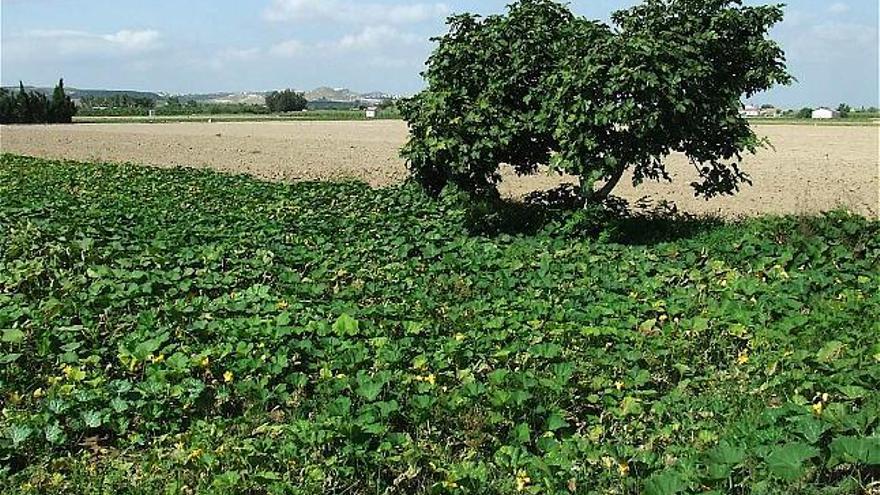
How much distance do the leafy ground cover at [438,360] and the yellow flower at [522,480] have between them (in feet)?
0.07

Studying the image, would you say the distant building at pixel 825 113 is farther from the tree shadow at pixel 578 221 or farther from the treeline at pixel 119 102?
the tree shadow at pixel 578 221

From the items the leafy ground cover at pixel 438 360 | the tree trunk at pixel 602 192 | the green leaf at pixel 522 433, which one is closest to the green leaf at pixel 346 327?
the leafy ground cover at pixel 438 360

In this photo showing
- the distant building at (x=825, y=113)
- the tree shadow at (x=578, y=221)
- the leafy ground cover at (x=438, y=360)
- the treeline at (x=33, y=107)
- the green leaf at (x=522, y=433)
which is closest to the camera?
the leafy ground cover at (x=438, y=360)

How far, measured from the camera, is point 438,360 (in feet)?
17.4

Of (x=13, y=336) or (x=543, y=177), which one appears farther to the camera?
(x=543, y=177)

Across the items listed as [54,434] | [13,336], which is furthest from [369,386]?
[13,336]

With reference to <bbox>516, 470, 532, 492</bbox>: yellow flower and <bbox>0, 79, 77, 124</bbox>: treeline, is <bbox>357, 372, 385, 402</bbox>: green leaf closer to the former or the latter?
<bbox>516, 470, 532, 492</bbox>: yellow flower

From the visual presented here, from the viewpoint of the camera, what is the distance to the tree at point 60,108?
244 ft

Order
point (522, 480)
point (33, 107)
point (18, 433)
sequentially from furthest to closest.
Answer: point (33, 107), point (18, 433), point (522, 480)

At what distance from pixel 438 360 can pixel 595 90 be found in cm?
490

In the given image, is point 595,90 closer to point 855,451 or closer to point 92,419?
point 855,451

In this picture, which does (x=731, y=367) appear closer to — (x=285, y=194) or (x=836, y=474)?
(x=836, y=474)

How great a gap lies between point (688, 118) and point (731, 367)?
452cm

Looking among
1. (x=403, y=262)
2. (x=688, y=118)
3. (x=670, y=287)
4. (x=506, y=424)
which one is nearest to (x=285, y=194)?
(x=403, y=262)
